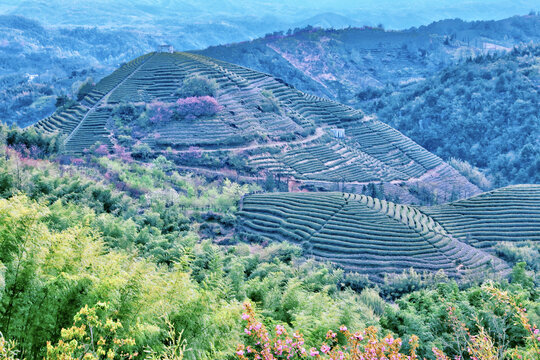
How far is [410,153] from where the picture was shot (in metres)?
64.6

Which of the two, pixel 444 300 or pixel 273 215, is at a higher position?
pixel 444 300

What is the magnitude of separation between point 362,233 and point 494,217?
12.9 metres

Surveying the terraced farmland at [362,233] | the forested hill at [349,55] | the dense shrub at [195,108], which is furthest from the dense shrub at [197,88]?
the forested hill at [349,55]

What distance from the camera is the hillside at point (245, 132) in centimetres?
5269

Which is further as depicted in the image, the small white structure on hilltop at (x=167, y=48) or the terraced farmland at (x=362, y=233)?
the small white structure on hilltop at (x=167, y=48)

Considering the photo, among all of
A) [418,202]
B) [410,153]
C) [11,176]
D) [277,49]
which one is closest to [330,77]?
[277,49]

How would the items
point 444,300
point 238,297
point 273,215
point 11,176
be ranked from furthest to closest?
1. point 273,215
2. point 11,176
3. point 444,300
4. point 238,297

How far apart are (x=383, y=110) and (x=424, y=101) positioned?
28.9ft

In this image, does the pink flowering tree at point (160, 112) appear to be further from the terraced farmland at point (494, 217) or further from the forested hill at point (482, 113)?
the forested hill at point (482, 113)

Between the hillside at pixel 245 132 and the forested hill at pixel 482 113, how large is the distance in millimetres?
17475

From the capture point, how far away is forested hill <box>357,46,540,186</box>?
75.6m

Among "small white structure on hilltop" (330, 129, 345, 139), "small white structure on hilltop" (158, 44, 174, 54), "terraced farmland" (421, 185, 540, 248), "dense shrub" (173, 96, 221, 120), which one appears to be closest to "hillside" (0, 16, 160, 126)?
"small white structure on hilltop" (158, 44, 174, 54)

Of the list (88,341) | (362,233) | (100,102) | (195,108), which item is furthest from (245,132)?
A: (88,341)

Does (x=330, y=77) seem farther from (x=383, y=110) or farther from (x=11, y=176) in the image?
(x=11, y=176)
